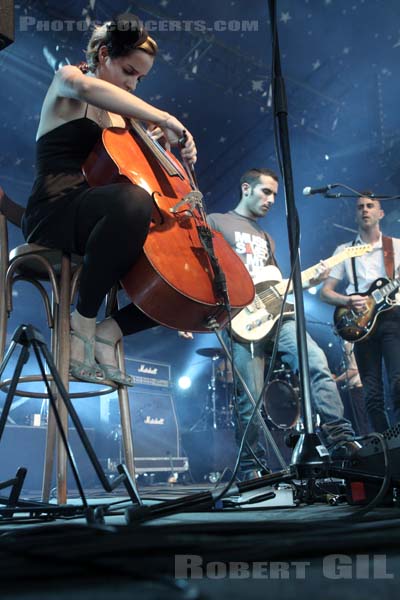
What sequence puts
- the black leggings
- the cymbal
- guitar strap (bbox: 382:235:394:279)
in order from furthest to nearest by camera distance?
the cymbal, guitar strap (bbox: 382:235:394:279), the black leggings

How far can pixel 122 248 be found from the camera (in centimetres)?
144

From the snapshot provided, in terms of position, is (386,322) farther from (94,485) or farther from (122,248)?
(94,485)

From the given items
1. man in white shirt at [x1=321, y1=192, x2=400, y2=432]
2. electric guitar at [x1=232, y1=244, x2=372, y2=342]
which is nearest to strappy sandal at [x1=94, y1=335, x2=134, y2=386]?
electric guitar at [x1=232, y1=244, x2=372, y2=342]

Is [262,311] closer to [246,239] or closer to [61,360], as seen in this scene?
[246,239]

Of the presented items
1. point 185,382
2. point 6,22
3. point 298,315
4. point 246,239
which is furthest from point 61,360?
point 185,382

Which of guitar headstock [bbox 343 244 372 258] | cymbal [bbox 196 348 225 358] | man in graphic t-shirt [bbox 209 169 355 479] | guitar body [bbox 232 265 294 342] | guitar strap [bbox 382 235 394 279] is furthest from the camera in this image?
cymbal [bbox 196 348 225 358]

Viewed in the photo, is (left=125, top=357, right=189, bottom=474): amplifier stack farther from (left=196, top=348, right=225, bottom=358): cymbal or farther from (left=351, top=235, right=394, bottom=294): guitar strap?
(left=351, top=235, right=394, bottom=294): guitar strap

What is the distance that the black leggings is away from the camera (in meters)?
1.43

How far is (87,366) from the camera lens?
1557mm

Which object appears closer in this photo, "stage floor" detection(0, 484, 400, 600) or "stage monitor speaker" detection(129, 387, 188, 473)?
"stage floor" detection(0, 484, 400, 600)

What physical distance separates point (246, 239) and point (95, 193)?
5.97 feet

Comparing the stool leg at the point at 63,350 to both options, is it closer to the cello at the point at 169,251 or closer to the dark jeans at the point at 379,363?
the cello at the point at 169,251

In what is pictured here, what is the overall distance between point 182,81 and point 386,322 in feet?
12.3

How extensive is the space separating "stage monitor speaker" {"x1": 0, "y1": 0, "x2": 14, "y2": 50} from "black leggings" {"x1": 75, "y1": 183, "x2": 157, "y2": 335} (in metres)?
0.46
